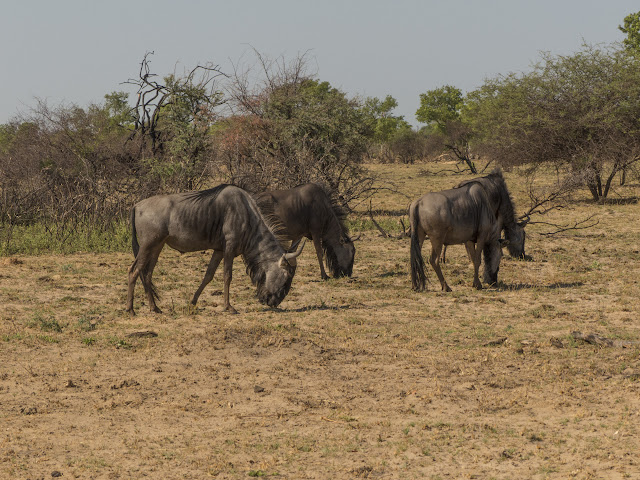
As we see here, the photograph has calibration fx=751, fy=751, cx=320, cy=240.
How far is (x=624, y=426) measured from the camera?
231 inches

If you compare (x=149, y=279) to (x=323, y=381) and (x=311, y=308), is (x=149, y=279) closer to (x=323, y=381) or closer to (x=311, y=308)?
(x=311, y=308)

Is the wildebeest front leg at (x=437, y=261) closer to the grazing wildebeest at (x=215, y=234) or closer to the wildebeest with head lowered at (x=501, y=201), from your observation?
the wildebeest with head lowered at (x=501, y=201)

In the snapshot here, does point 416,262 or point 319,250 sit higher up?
point 319,250

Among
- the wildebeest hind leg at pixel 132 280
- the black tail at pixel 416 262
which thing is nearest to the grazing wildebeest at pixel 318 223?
the black tail at pixel 416 262

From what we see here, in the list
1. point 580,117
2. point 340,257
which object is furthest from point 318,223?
point 580,117

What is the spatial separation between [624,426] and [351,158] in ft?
58.1

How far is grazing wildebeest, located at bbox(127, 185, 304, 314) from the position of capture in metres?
9.75

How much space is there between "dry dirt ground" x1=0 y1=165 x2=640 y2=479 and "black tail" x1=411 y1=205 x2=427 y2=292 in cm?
21


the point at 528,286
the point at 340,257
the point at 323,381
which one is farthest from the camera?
the point at 340,257

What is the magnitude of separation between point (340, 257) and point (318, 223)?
68cm

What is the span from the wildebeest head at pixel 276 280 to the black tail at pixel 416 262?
92.7 inches

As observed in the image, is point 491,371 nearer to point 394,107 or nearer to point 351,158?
point 351,158

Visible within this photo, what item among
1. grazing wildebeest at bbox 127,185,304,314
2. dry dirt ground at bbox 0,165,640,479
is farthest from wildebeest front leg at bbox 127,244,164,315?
dry dirt ground at bbox 0,165,640,479

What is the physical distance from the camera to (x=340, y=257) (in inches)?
497
